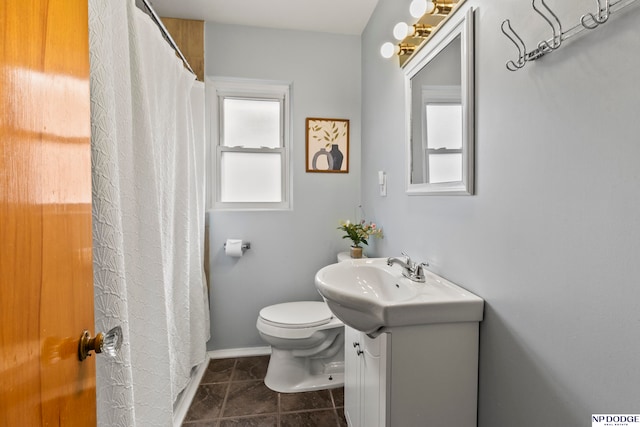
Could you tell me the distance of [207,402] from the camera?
169 cm

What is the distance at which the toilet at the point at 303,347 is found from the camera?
5.61ft

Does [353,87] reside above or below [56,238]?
above

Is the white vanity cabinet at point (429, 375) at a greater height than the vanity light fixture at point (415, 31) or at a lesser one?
lesser

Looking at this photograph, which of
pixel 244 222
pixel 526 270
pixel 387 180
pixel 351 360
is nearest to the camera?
pixel 526 270

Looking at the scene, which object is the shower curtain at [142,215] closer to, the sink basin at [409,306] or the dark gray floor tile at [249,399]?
the dark gray floor tile at [249,399]

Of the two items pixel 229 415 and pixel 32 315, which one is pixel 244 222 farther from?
pixel 32 315

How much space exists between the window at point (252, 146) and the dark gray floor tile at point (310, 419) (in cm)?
139

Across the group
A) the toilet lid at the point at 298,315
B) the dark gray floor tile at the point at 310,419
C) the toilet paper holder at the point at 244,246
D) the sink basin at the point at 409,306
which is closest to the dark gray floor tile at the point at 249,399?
the dark gray floor tile at the point at 310,419

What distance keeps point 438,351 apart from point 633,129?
75 centimetres

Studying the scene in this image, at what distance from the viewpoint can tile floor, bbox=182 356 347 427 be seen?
154cm

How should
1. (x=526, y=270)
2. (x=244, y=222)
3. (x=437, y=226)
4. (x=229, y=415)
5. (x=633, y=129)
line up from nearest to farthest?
(x=633, y=129)
(x=526, y=270)
(x=437, y=226)
(x=229, y=415)
(x=244, y=222)

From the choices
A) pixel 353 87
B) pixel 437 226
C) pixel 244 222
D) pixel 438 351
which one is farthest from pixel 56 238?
pixel 353 87

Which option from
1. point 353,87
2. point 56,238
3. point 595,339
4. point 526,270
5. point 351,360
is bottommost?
point 351,360

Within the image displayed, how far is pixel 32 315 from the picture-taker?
16.3 inches
